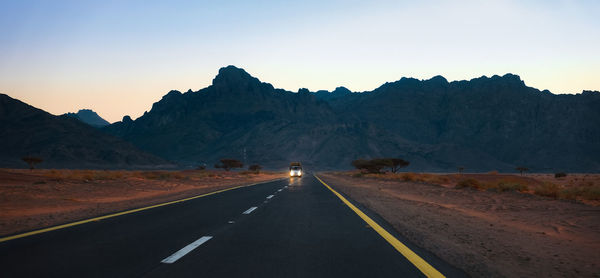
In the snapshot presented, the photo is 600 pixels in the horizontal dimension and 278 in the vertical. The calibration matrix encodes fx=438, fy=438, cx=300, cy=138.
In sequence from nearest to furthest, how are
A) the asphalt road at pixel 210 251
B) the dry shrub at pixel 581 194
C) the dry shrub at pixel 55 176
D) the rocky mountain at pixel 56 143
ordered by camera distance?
the asphalt road at pixel 210 251
the dry shrub at pixel 581 194
the dry shrub at pixel 55 176
the rocky mountain at pixel 56 143

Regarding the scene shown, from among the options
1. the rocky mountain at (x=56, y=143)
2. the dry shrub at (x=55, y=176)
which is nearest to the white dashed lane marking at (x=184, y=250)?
the dry shrub at (x=55, y=176)

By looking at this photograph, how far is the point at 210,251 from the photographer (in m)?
7.09

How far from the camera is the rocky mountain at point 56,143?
12544cm

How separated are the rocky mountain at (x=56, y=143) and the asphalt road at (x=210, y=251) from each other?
4896 inches

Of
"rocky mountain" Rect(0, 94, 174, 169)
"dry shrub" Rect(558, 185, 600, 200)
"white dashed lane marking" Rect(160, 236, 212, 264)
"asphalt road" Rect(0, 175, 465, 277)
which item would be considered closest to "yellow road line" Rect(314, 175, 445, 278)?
"asphalt road" Rect(0, 175, 465, 277)

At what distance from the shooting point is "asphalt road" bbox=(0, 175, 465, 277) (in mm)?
5785

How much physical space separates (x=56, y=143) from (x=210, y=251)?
144 m

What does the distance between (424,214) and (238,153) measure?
178 metres

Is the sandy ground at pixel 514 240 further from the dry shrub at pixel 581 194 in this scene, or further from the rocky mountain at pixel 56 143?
the rocky mountain at pixel 56 143

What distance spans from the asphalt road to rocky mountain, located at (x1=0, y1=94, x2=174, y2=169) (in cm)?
12435

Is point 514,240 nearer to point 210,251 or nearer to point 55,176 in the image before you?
point 210,251

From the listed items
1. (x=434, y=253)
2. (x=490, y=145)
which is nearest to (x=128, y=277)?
(x=434, y=253)

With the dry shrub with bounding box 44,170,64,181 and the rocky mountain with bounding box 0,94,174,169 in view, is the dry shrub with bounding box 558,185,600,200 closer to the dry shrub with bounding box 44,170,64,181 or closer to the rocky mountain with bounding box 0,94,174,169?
the dry shrub with bounding box 44,170,64,181

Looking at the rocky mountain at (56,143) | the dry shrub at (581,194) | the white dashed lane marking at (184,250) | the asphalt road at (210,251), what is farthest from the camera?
the rocky mountain at (56,143)
